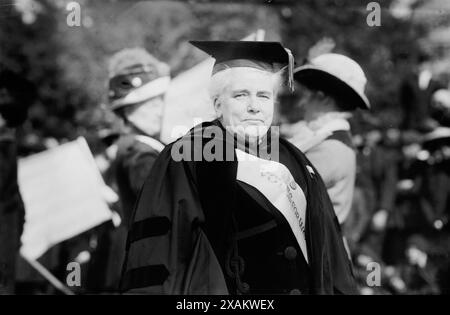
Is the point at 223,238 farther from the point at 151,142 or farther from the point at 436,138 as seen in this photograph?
the point at 436,138

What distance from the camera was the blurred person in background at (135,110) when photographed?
16.3 ft

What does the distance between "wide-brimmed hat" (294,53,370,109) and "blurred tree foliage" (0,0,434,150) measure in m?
0.06

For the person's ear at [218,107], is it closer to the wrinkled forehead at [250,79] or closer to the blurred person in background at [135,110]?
the wrinkled forehead at [250,79]

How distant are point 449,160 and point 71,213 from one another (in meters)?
2.52

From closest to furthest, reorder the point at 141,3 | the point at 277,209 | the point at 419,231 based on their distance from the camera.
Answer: the point at 277,209 < the point at 141,3 < the point at 419,231

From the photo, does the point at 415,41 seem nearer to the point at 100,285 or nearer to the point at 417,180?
the point at 417,180

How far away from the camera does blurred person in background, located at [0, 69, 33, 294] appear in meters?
5.06

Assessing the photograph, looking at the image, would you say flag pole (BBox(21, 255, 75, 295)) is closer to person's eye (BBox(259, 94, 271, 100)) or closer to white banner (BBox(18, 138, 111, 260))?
white banner (BBox(18, 138, 111, 260))

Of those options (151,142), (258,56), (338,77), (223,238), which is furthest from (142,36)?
(223,238)

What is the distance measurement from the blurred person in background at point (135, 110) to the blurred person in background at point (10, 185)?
0.58 metres

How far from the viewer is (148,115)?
516cm
